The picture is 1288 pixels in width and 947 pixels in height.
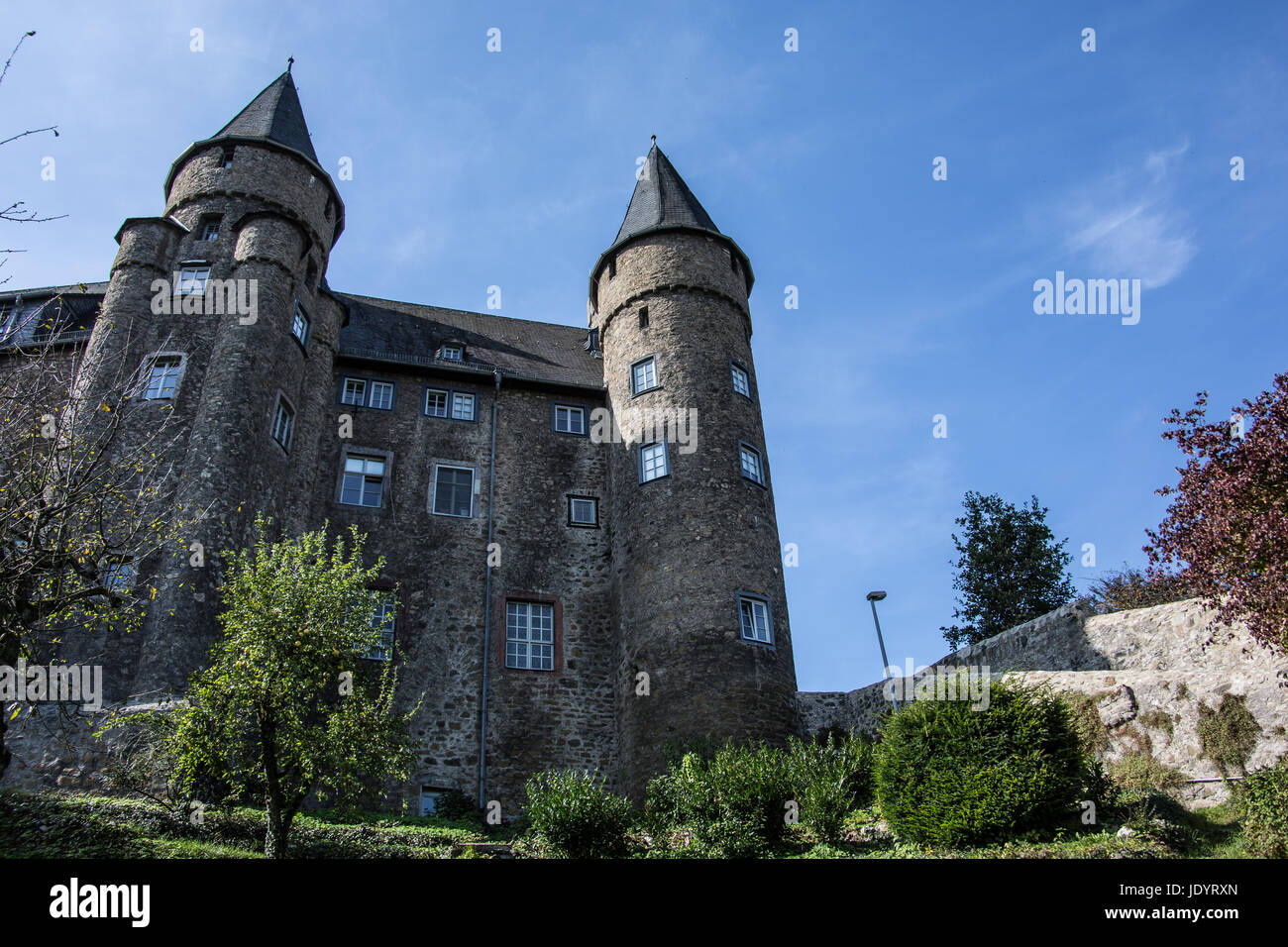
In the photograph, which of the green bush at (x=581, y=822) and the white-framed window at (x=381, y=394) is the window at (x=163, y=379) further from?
the green bush at (x=581, y=822)

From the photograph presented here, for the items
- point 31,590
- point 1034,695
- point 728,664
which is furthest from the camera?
point 728,664

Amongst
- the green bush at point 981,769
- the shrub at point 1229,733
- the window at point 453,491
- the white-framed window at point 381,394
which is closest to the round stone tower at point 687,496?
the window at point 453,491

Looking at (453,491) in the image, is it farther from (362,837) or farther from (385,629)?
(362,837)

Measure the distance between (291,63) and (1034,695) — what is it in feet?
87.3

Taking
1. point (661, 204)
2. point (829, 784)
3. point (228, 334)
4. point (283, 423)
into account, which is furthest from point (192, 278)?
point (829, 784)

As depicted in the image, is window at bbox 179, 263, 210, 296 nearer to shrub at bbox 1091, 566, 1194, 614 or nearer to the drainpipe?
the drainpipe

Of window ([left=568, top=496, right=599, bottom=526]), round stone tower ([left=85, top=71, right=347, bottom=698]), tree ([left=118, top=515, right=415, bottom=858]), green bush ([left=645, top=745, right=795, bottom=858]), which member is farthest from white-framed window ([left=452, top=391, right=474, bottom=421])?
green bush ([left=645, top=745, right=795, bottom=858])

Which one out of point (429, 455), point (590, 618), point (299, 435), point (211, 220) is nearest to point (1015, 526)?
point (590, 618)

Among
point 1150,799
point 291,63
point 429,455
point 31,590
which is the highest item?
point 291,63

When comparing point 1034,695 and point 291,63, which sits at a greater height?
point 291,63

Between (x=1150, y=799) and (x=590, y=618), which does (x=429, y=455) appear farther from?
(x=1150, y=799)

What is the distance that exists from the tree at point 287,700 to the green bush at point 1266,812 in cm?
1083
